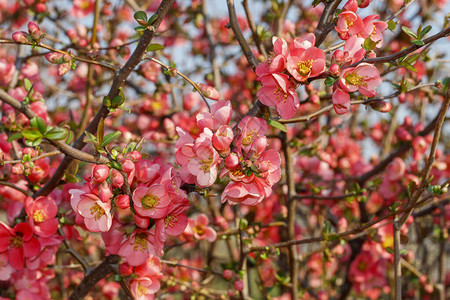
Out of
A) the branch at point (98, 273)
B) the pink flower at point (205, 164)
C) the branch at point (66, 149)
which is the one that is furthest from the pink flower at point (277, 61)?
the branch at point (98, 273)

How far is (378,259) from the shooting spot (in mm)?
2559

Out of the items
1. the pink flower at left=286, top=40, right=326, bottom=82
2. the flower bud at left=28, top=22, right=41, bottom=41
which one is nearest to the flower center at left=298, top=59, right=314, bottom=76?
the pink flower at left=286, top=40, right=326, bottom=82

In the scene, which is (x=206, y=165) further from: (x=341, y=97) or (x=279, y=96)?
(x=341, y=97)

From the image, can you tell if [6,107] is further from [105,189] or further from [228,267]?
[228,267]

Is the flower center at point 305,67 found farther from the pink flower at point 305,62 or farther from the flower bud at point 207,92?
the flower bud at point 207,92

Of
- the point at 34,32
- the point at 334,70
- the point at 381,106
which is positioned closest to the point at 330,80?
the point at 334,70

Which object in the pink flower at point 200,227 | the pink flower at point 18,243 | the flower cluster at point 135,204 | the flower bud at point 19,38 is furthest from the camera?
the pink flower at point 200,227

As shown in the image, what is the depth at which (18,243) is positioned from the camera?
143 centimetres

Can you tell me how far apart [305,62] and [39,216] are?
940 mm

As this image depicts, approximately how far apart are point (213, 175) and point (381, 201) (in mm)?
2117

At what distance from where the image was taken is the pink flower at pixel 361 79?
1062mm

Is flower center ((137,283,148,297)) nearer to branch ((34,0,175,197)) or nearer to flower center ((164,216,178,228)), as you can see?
flower center ((164,216,178,228))

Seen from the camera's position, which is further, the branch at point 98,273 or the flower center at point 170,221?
the branch at point 98,273

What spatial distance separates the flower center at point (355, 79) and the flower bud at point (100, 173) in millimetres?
639
